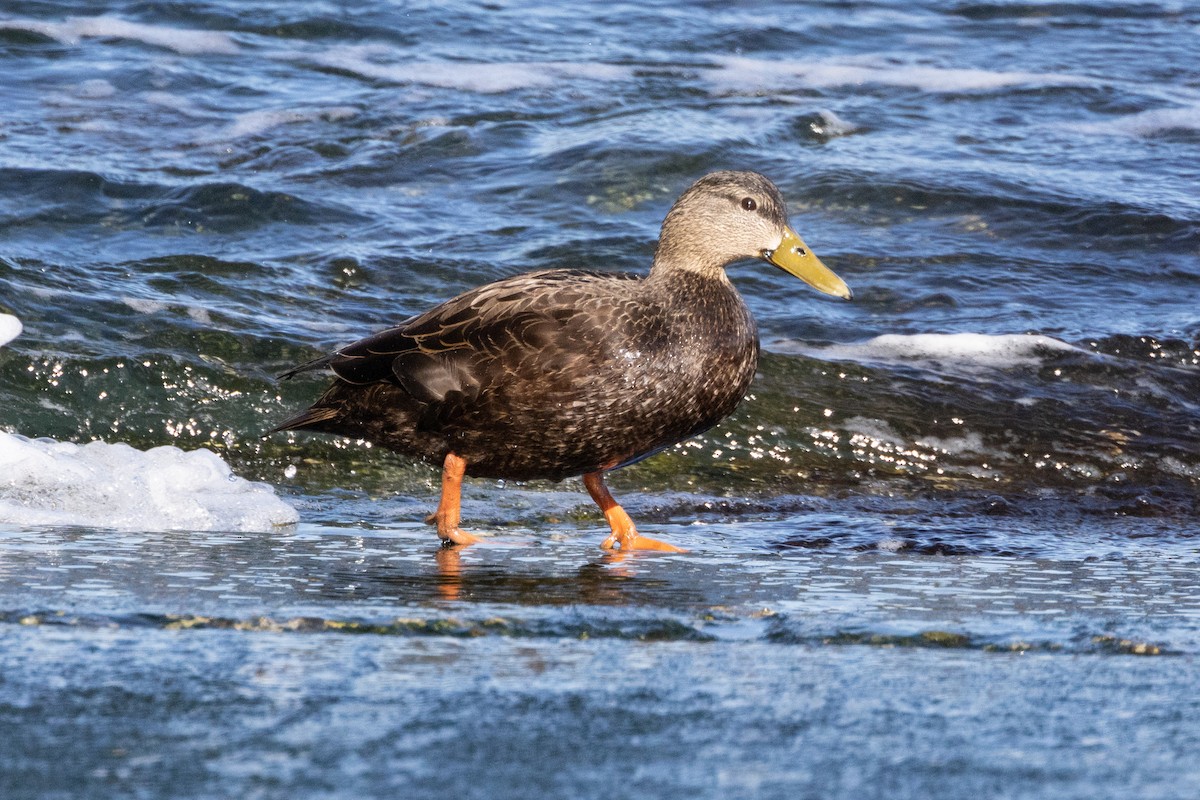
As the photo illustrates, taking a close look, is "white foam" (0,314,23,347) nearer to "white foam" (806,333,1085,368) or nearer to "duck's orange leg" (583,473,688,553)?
"duck's orange leg" (583,473,688,553)

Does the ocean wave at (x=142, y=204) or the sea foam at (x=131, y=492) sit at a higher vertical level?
the ocean wave at (x=142, y=204)

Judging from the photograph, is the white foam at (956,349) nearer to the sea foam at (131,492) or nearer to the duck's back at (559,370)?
the duck's back at (559,370)

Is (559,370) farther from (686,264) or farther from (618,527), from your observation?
(686,264)

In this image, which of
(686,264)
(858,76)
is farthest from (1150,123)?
(686,264)

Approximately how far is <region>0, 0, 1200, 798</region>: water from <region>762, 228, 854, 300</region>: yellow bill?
2.97ft

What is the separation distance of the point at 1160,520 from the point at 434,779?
450cm

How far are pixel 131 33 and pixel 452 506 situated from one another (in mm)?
9726

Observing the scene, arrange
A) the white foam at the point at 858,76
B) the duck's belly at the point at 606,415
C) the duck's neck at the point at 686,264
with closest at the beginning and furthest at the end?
the duck's belly at the point at 606,415 → the duck's neck at the point at 686,264 → the white foam at the point at 858,76

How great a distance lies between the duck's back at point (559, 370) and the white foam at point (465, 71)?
7685 millimetres

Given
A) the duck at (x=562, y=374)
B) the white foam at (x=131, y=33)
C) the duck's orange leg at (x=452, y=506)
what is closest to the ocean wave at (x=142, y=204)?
the white foam at (x=131, y=33)

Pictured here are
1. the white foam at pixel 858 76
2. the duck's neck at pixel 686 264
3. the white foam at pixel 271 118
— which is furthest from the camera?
the white foam at pixel 858 76

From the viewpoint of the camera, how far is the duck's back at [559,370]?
17.5 ft

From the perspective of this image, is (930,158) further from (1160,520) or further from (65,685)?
(65,685)

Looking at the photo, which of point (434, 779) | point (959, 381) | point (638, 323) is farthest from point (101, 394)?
point (434, 779)
